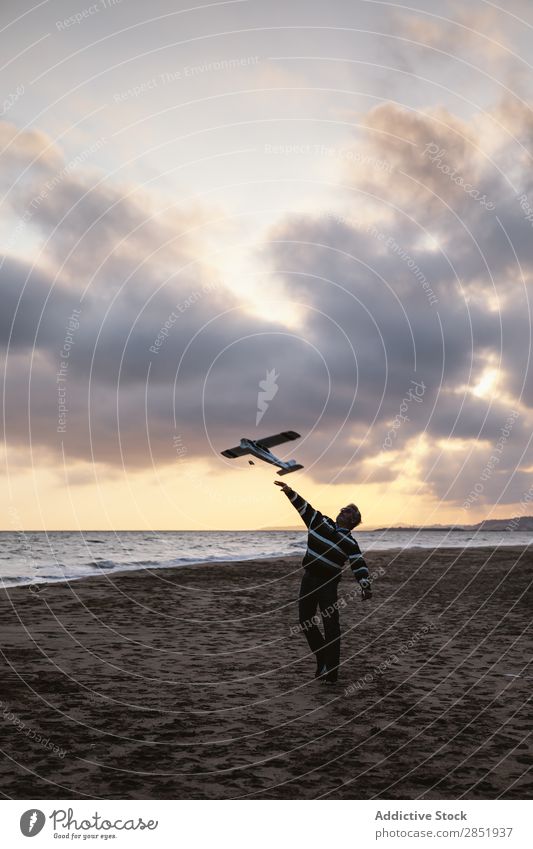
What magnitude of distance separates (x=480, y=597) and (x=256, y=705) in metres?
16.3

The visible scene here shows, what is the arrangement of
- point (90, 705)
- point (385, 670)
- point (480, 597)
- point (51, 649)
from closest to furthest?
point (90, 705) < point (385, 670) < point (51, 649) < point (480, 597)

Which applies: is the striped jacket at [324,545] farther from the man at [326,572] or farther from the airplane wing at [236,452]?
the airplane wing at [236,452]

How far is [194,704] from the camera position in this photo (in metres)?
9.02

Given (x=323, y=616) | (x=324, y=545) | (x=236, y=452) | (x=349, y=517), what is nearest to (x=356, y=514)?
(x=349, y=517)

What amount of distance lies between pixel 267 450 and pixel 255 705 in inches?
143

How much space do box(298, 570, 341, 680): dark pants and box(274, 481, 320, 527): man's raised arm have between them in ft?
2.86

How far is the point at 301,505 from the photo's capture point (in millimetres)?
9828

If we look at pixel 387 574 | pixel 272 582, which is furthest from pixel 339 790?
pixel 387 574

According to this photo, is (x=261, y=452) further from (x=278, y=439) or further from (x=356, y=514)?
(x=356, y=514)

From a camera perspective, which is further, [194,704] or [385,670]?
[385,670]

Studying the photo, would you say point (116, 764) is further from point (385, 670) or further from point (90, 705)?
point (385, 670)

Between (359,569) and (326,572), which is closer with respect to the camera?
(326,572)

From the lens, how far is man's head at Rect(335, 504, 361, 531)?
10.3 metres

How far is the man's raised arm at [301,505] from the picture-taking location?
9469mm
